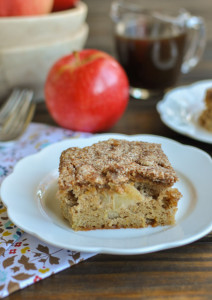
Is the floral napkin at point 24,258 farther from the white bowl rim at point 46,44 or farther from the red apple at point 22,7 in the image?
the red apple at point 22,7

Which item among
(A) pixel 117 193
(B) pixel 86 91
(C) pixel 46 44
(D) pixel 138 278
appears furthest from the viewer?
(C) pixel 46 44

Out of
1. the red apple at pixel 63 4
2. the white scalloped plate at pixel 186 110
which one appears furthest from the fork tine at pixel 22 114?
the white scalloped plate at pixel 186 110

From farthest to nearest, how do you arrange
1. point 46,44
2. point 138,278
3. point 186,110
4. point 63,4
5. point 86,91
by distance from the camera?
point 63,4 → point 46,44 → point 186,110 → point 86,91 → point 138,278

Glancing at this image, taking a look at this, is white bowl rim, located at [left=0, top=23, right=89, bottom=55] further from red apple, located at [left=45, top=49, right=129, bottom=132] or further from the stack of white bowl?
red apple, located at [left=45, top=49, right=129, bottom=132]

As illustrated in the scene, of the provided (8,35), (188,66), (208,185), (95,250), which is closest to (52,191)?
(95,250)

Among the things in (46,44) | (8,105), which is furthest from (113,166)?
(46,44)

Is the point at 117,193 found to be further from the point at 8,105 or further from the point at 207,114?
the point at 8,105

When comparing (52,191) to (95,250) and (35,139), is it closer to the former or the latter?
(95,250)
